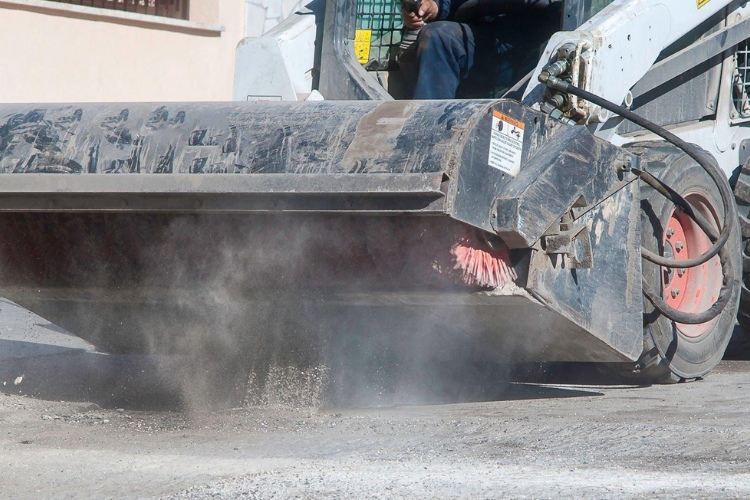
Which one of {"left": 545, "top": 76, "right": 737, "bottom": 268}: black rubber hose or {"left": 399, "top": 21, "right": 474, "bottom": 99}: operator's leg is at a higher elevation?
{"left": 399, "top": 21, "right": 474, "bottom": 99}: operator's leg

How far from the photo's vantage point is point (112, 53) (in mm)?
9203

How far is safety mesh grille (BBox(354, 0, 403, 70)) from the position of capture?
15.3ft

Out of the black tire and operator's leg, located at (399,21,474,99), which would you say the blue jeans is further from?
the black tire

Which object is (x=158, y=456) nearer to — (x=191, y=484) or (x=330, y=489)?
(x=191, y=484)

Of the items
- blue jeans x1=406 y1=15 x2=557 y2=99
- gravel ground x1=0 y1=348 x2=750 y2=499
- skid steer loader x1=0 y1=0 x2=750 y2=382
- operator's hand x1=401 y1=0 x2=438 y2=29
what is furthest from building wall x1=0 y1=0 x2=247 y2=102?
gravel ground x1=0 y1=348 x2=750 y2=499

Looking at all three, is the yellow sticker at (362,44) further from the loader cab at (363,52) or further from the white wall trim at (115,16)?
the white wall trim at (115,16)

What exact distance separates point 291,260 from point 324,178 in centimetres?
52

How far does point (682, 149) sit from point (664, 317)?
0.67m

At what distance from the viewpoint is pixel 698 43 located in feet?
14.5

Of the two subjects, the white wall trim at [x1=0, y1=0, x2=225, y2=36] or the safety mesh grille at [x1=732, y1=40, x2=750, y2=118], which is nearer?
the safety mesh grille at [x1=732, y1=40, x2=750, y2=118]

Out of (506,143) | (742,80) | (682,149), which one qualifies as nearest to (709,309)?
(682,149)

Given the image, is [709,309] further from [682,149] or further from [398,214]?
[398,214]

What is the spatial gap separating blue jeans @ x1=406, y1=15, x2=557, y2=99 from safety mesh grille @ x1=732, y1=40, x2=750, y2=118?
985 mm

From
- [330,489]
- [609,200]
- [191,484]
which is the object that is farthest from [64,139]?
[609,200]
